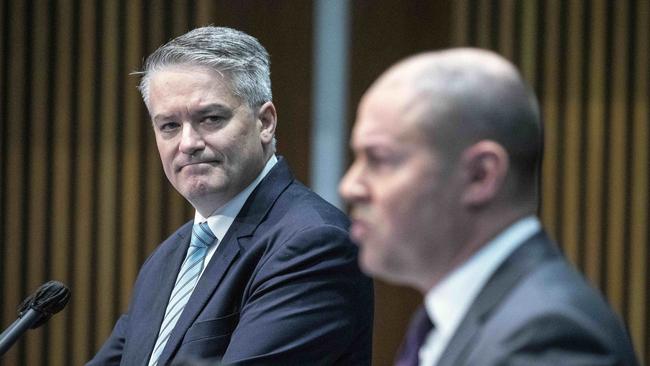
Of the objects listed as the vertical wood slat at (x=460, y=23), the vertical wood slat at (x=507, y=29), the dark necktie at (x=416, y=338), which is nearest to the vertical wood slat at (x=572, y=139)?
the vertical wood slat at (x=507, y=29)

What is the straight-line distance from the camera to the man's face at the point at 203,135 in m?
2.34

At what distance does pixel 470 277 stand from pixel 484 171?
0.13 m

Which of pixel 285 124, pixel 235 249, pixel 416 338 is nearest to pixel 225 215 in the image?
pixel 235 249

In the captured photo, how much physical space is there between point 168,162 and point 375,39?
2.42m

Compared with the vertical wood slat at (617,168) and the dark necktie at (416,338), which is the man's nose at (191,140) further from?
the vertical wood slat at (617,168)

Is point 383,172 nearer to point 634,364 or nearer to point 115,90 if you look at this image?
point 634,364

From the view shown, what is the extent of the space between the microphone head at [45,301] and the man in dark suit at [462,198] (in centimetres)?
109

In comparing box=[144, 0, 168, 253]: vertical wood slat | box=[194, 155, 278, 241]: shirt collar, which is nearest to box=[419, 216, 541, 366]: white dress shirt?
box=[194, 155, 278, 241]: shirt collar

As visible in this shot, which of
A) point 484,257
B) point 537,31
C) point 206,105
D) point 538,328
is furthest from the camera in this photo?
point 537,31

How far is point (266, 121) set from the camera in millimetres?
2467

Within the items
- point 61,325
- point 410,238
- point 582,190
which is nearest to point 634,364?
point 410,238

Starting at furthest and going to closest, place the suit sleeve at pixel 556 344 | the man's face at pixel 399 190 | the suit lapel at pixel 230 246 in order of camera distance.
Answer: the suit lapel at pixel 230 246
the man's face at pixel 399 190
the suit sleeve at pixel 556 344

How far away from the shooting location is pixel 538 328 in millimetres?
1115

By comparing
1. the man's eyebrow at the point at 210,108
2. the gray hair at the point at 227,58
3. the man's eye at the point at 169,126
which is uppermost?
the gray hair at the point at 227,58
